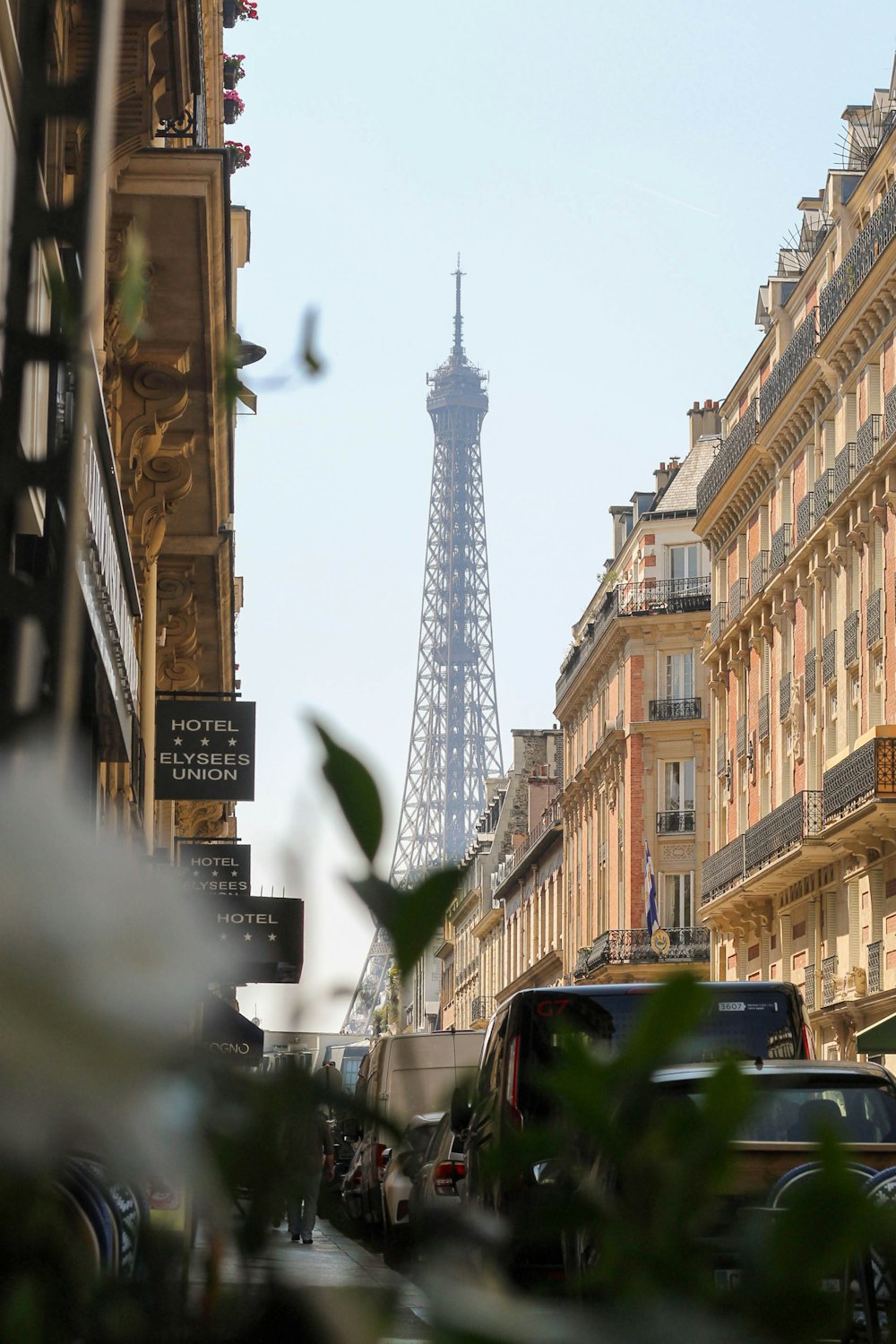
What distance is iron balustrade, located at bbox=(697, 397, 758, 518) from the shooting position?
48.1 m

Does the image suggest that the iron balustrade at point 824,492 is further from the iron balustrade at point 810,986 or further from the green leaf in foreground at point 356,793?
the green leaf in foreground at point 356,793

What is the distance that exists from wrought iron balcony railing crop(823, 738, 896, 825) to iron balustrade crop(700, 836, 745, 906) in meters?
8.00

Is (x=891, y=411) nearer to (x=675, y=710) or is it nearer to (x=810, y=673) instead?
(x=810, y=673)

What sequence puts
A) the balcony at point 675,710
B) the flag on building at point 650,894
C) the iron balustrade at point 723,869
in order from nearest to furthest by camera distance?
the iron balustrade at point 723,869 < the flag on building at point 650,894 < the balcony at point 675,710

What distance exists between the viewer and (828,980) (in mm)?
40656

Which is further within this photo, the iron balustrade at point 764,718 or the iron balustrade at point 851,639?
the iron balustrade at point 764,718

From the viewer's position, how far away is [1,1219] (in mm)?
703

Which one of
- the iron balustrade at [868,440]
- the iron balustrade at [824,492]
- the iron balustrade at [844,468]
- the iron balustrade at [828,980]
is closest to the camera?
the iron balustrade at [868,440]

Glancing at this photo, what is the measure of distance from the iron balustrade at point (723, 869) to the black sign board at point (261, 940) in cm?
4645

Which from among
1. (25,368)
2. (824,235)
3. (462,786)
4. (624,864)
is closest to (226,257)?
(25,368)

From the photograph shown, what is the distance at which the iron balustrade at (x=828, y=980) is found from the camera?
132 feet

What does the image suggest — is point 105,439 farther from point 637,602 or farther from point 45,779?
point 637,602

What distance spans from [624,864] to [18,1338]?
6134 cm

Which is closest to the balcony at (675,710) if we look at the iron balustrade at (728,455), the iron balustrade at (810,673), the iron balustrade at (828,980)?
the iron balustrade at (728,455)
